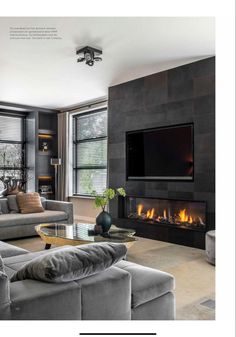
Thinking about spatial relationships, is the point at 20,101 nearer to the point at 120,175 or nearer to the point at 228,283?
the point at 120,175

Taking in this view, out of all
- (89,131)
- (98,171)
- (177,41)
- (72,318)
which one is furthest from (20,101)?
(72,318)

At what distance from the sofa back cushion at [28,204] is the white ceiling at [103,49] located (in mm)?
1883

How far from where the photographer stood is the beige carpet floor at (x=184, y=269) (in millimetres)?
2172

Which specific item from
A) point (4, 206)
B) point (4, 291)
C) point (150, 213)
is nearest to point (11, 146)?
point (4, 206)

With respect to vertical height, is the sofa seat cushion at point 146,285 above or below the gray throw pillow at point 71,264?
below

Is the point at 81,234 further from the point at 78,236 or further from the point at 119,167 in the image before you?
the point at 119,167

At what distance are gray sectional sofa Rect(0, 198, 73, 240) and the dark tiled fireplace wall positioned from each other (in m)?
0.85

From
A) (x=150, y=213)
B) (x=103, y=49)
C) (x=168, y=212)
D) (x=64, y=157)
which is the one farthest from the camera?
(x=64, y=157)

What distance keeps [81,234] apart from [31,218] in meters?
1.63

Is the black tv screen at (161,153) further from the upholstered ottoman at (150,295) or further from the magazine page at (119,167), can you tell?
the upholstered ottoman at (150,295)

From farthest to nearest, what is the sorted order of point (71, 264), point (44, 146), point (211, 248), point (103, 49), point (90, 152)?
point (44, 146)
point (90, 152)
point (103, 49)
point (211, 248)
point (71, 264)

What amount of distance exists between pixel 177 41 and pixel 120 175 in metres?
2.43

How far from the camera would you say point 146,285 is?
1684mm

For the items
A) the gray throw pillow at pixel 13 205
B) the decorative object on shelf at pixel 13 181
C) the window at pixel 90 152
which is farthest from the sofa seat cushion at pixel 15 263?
the decorative object on shelf at pixel 13 181
